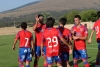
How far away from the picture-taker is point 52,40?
10500mm

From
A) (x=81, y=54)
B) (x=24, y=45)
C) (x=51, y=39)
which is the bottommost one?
(x=81, y=54)

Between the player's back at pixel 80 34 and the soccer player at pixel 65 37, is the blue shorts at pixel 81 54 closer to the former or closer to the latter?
the player's back at pixel 80 34

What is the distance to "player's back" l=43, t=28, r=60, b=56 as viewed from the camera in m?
10.5

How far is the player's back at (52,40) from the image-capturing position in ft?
34.3

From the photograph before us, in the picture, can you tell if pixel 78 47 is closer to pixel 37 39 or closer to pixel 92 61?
pixel 37 39

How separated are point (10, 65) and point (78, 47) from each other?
441 cm

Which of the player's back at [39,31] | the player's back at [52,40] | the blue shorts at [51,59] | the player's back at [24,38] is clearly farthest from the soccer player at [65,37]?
the player's back at [52,40]

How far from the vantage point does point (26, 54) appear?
40.6ft

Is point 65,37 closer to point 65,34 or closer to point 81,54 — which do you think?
point 65,34

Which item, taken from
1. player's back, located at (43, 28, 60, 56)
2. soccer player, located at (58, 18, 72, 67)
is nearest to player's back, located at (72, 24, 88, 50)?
soccer player, located at (58, 18, 72, 67)

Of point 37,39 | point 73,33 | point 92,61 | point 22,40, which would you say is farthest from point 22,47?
point 92,61

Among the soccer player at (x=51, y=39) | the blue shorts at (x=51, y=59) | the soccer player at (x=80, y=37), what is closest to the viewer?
the soccer player at (x=51, y=39)

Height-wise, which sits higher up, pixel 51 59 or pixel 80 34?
pixel 80 34

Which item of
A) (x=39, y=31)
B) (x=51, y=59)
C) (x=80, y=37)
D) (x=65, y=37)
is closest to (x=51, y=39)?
(x=51, y=59)
